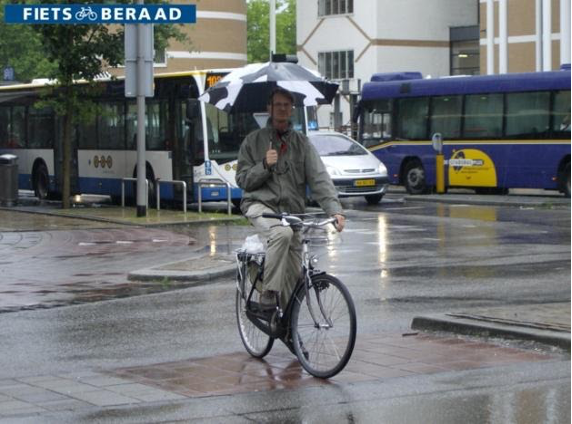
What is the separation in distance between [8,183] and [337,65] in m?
42.4

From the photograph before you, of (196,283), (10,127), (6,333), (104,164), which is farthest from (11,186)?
(6,333)

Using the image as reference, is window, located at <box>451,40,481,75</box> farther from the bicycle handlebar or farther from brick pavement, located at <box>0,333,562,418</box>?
the bicycle handlebar

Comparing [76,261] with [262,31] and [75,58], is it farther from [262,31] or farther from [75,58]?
[262,31]

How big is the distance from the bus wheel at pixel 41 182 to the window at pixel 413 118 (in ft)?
31.8

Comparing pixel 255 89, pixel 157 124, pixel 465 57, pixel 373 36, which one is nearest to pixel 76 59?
pixel 157 124

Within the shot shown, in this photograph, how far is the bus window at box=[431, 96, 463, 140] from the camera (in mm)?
33406

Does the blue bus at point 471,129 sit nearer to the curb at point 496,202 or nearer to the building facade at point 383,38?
the curb at point 496,202

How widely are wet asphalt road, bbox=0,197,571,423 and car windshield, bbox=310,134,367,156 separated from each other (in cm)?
854

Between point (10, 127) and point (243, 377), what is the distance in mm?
28245

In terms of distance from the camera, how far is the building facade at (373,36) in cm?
6988

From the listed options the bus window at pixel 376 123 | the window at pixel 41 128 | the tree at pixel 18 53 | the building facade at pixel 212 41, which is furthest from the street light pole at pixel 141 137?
the building facade at pixel 212 41

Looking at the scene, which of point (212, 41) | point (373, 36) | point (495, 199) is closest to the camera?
point (495, 199)

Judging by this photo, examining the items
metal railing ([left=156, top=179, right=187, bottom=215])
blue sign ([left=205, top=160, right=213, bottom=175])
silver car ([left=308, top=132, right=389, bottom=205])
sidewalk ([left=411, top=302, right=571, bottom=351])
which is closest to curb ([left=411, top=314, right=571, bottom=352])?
sidewalk ([left=411, top=302, right=571, bottom=351])

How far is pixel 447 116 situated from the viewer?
3372 centimetres
